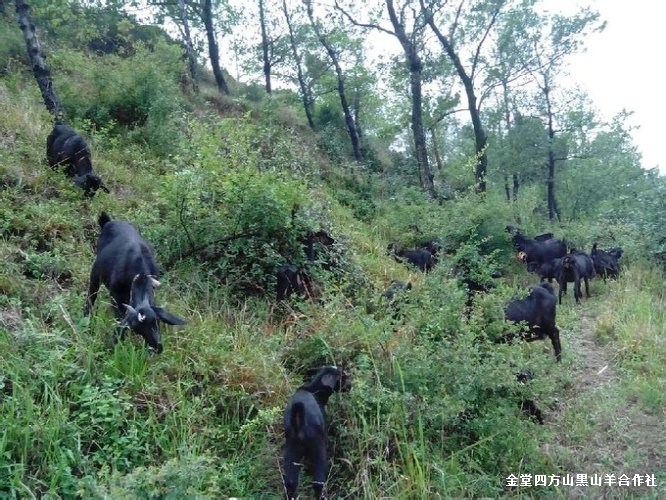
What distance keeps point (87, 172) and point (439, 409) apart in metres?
6.78

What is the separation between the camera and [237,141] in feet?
32.4

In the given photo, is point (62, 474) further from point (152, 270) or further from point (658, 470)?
point (658, 470)

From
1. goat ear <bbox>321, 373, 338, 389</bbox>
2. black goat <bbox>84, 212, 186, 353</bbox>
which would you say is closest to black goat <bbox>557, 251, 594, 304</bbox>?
goat ear <bbox>321, 373, 338, 389</bbox>

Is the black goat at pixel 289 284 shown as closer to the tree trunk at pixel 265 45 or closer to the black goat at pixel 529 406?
the black goat at pixel 529 406

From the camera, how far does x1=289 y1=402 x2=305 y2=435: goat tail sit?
4402 mm

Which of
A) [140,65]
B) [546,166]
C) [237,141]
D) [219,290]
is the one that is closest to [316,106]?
[546,166]

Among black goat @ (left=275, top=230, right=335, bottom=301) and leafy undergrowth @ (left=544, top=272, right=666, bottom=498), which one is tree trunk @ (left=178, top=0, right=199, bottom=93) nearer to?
black goat @ (left=275, top=230, right=335, bottom=301)

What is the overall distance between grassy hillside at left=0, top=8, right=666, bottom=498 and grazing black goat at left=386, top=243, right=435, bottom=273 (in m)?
1.84

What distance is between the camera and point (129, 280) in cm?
551

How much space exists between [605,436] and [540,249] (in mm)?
8971

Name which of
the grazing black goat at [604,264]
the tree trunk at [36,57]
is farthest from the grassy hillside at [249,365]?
the grazing black goat at [604,264]

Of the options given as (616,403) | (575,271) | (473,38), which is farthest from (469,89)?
(616,403)

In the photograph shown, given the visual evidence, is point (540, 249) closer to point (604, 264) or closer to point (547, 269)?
point (547, 269)

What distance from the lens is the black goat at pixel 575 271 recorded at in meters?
12.1
